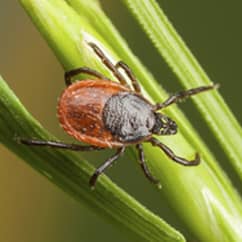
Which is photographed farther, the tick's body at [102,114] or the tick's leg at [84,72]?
the tick's body at [102,114]

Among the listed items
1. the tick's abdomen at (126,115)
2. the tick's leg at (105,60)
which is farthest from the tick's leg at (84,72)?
the tick's abdomen at (126,115)

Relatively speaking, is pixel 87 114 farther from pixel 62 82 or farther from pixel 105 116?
pixel 62 82

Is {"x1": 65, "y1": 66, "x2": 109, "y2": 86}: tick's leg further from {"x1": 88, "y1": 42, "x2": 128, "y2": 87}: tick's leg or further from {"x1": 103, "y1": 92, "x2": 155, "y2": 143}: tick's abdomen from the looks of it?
{"x1": 103, "y1": 92, "x2": 155, "y2": 143}: tick's abdomen

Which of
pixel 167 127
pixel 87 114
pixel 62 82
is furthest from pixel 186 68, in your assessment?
pixel 62 82

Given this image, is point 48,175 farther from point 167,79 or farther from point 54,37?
point 167,79

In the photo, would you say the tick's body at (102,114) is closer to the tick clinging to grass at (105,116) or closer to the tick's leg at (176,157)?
the tick clinging to grass at (105,116)

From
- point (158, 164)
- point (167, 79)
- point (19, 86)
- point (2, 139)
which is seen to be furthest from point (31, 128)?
point (19, 86)
